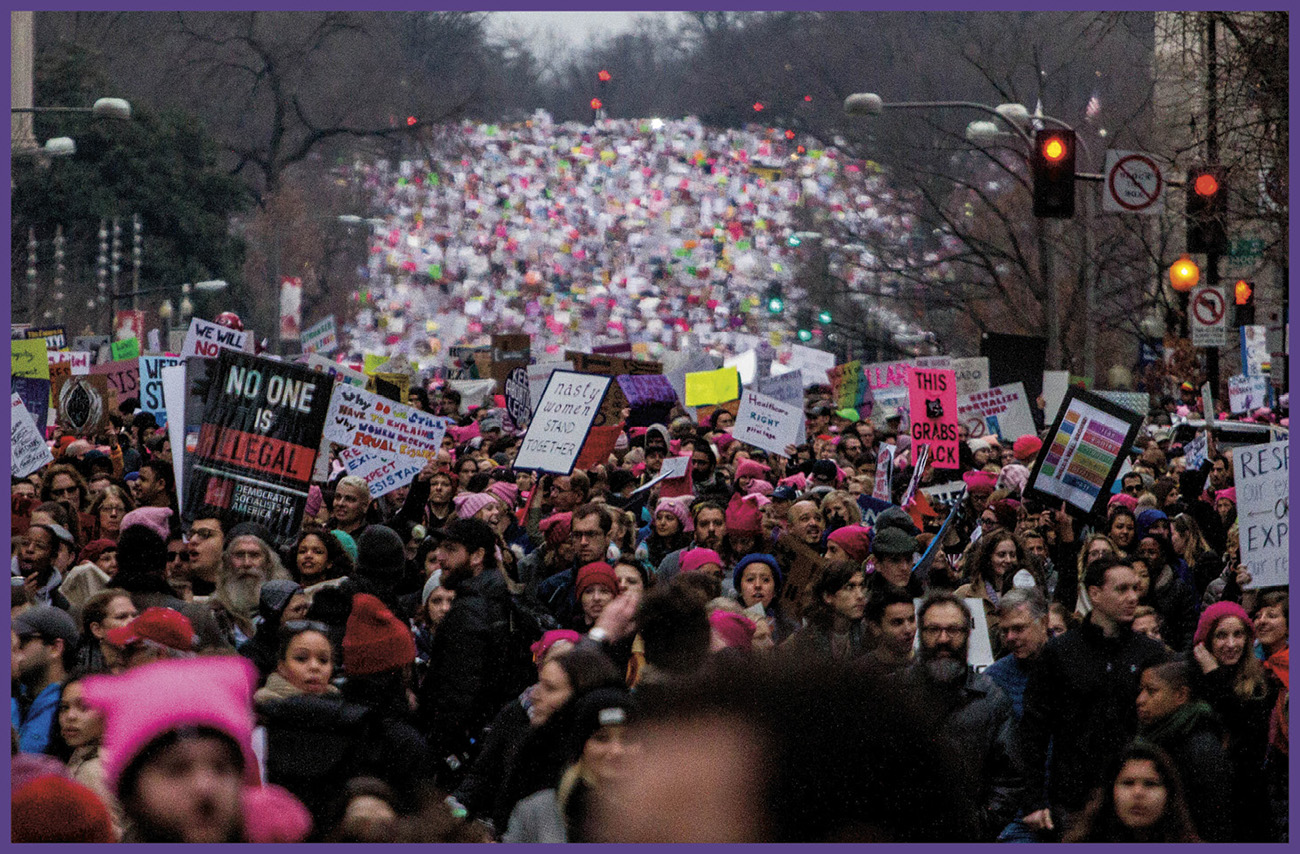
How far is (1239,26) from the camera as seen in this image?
13.9m

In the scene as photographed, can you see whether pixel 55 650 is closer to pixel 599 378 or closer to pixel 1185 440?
pixel 599 378

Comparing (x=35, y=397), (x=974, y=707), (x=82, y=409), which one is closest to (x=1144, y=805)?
(x=974, y=707)

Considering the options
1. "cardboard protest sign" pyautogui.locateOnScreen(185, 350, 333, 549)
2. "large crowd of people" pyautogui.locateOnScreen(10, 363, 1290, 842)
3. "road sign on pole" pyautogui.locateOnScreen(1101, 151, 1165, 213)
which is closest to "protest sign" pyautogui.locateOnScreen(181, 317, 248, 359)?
"large crowd of people" pyautogui.locateOnScreen(10, 363, 1290, 842)

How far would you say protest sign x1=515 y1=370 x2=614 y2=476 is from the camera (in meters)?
12.6

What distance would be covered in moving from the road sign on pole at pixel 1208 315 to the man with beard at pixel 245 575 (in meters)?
13.0

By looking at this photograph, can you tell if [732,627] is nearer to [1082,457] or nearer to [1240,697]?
[1240,697]

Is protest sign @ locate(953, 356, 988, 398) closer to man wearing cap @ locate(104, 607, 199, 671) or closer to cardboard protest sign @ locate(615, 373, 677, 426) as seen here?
cardboard protest sign @ locate(615, 373, 677, 426)

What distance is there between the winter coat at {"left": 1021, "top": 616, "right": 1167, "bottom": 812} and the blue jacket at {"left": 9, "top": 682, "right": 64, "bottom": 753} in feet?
9.20

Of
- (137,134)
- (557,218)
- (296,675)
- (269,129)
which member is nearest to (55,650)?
(296,675)

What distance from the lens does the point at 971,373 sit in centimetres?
2205

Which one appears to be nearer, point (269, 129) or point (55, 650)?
point (55, 650)

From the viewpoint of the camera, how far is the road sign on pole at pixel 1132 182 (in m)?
18.3

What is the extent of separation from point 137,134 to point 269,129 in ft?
141

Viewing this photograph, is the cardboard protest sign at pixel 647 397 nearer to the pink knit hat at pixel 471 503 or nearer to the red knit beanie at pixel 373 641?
the pink knit hat at pixel 471 503
